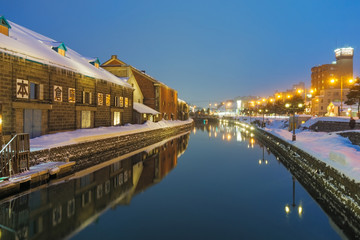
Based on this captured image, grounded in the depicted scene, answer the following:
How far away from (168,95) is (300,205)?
50246mm

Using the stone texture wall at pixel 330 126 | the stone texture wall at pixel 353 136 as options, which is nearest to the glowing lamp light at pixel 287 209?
the stone texture wall at pixel 353 136

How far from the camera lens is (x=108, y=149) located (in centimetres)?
2450

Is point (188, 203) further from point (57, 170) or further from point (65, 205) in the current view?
point (57, 170)

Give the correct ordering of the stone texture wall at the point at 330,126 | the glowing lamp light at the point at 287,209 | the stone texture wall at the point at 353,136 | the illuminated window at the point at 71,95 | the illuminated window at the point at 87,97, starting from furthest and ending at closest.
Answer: the stone texture wall at the point at 330,126, the illuminated window at the point at 87,97, the illuminated window at the point at 71,95, the stone texture wall at the point at 353,136, the glowing lamp light at the point at 287,209

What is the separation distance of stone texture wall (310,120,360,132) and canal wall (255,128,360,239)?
532 inches

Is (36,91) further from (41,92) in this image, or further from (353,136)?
(353,136)

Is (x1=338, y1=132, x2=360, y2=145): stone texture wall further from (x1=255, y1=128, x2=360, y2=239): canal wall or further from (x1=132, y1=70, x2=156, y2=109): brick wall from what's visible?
(x1=132, y1=70, x2=156, y2=109): brick wall

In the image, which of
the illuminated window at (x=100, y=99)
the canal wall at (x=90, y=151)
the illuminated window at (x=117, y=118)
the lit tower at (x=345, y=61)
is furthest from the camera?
the lit tower at (x=345, y=61)

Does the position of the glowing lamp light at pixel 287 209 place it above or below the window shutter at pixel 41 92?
below

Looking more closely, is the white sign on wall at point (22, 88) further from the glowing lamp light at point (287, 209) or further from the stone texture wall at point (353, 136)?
the stone texture wall at point (353, 136)

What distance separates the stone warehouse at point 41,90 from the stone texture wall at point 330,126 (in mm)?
29511

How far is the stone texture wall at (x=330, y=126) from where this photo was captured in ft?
96.1

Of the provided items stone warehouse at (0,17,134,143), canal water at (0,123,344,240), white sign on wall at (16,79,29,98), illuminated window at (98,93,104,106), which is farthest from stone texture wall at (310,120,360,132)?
white sign on wall at (16,79,29,98)

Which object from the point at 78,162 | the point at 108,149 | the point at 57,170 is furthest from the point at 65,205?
the point at 108,149
